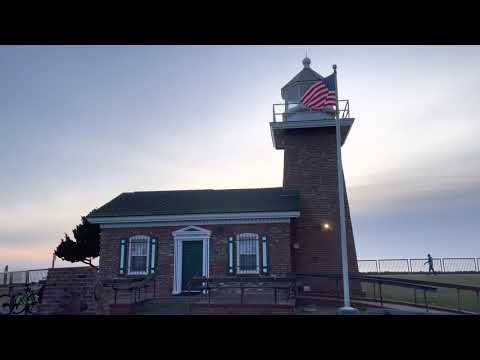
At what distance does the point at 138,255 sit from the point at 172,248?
5.12ft

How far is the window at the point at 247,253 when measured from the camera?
610 inches

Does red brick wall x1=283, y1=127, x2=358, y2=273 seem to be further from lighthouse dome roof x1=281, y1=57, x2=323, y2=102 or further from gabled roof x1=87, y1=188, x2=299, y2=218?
lighthouse dome roof x1=281, y1=57, x2=323, y2=102

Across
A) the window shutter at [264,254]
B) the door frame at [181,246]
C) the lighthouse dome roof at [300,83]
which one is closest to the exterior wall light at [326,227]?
the window shutter at [264,254]

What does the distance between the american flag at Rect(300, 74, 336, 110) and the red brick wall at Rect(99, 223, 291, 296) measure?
538 cm

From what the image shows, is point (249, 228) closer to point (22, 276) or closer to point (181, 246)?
point (181, 246)

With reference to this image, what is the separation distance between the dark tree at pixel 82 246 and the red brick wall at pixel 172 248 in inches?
488

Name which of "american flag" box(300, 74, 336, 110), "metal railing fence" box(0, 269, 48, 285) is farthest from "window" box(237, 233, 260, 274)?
"metal railing fence" box(0, 269, 48, 285)

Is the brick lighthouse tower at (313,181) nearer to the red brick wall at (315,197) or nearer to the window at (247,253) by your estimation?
the red brick wall at (315,197)

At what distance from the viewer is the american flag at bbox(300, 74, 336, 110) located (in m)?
12.1
